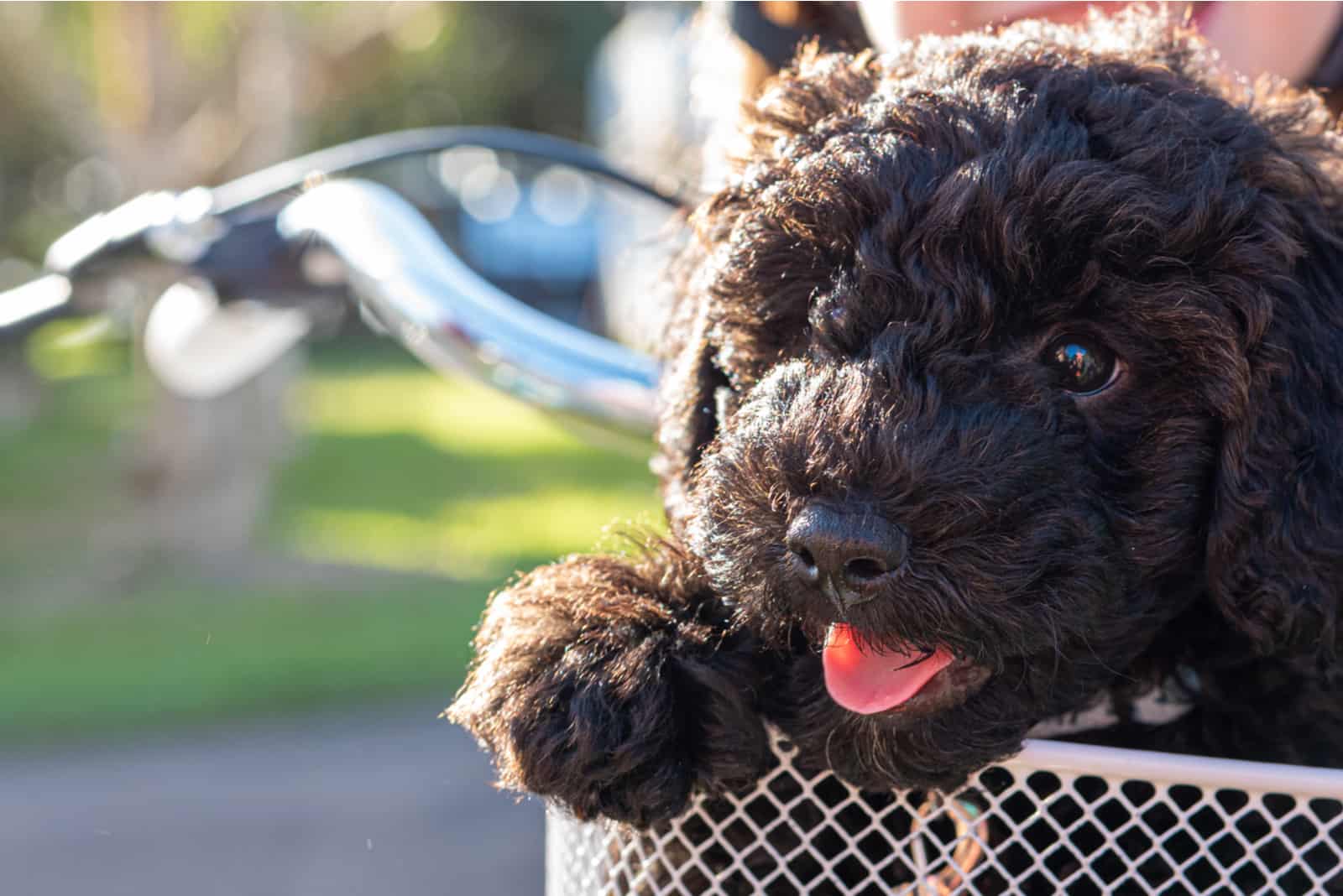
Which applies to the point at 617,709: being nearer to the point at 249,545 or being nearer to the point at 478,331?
the point at 478,331

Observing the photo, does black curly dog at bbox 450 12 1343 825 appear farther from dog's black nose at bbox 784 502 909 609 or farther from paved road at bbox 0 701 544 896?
paved road at bbox 0 701 544 896

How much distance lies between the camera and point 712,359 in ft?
7.09

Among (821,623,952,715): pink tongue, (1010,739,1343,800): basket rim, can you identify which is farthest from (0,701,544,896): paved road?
(1010,739,1343,800): basket rim

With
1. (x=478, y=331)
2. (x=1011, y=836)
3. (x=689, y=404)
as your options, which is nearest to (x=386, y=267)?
(x=478, y=331)

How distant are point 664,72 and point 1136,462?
2025 centimetres

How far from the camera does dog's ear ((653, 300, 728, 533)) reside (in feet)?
7.07

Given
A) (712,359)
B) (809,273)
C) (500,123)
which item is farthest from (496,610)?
(500,123)

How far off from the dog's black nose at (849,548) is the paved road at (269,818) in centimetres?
477

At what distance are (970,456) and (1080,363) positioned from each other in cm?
25

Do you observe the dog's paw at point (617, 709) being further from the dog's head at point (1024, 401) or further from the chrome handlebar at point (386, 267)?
the chrome handlebar at point (386, 267)

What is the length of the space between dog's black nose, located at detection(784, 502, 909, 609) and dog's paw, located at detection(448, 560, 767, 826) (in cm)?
23

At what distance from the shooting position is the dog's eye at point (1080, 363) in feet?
6.18

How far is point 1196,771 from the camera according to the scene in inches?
61.5

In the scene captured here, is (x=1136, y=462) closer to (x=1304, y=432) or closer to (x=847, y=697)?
(x=1304, y=432)
